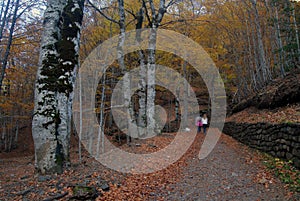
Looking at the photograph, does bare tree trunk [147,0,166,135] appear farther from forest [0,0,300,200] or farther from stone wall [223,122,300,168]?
stone wall [223,122,300,168]

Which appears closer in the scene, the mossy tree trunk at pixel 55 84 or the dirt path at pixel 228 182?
the dirt path at pixel 228 182

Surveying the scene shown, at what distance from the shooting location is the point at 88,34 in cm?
1110

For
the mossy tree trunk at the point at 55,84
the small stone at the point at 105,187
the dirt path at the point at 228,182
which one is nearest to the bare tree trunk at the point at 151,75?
the dirt path at the point at 228,182

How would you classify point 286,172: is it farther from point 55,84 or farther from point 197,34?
point 197,34

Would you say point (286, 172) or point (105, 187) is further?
point (286, 172)

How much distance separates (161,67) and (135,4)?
682 cm

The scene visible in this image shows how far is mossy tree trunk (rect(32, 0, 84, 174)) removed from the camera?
447cm

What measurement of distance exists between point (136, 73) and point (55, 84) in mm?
9659

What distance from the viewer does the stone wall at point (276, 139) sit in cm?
502

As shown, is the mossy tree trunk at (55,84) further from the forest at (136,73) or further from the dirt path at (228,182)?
the dirt path at (228,182)

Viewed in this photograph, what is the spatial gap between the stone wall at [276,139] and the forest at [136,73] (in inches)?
1.8

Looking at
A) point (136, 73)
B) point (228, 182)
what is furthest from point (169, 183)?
point (136, 73)

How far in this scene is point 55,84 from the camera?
4750 millimetres

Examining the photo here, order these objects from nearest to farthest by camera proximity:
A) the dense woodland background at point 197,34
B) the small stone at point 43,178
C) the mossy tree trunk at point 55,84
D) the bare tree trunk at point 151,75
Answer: the small stone at point 43,178 → the mossy tree trunk at point 55,84 → the dense woodland background at point 197,34 → the bare tree trunk at point 151,75
